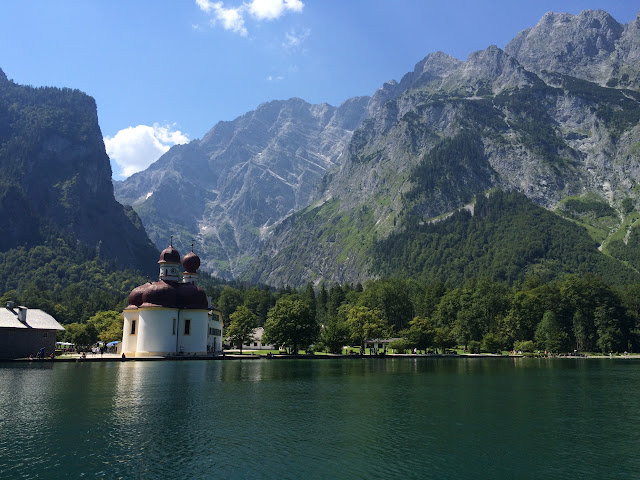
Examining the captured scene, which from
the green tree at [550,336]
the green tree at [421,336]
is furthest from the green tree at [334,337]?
the green tree at [550,336]

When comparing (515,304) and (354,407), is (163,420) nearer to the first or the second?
(354,407)

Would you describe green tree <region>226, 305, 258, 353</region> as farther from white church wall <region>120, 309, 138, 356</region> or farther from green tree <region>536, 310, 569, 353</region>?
green tree <region>536, 310, 569, 353</region>

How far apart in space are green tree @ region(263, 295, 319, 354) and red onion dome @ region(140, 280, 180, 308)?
2131cm

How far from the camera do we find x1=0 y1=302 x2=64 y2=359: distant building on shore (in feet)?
315

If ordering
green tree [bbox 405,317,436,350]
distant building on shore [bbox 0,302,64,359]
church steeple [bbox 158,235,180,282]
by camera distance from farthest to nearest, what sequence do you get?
green tree [bbox 405,317,436,350]
church steeple [bbox 158,235,180,282]
distant building on shore [bbox 0,302,64,359]

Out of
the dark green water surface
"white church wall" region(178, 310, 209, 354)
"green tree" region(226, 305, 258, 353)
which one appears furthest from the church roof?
the dark green water surface

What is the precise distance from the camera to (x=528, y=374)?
7419cm

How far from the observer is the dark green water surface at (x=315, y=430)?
83.0 ft

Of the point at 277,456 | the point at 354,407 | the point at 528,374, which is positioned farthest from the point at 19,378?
the point at 528,374

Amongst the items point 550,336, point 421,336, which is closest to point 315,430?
point 421,336

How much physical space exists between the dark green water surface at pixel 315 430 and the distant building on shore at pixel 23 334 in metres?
43.5

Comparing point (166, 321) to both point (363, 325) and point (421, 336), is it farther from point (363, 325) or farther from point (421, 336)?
point (421, 336)

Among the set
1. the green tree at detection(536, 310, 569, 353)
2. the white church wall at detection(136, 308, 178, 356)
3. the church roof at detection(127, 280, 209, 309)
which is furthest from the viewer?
the green tree at detection(536, 310, 569, 353)

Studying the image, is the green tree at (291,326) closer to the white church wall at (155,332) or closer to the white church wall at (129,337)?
the white church wall at (155,332)
